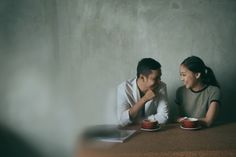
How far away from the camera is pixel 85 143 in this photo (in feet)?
6.51

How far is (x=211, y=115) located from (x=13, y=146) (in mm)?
1817

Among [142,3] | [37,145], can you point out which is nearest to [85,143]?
[37,145]

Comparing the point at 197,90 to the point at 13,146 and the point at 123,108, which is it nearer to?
the point at 123,108

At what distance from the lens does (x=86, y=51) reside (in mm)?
3086

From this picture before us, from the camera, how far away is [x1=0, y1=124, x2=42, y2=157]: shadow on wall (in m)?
3.15

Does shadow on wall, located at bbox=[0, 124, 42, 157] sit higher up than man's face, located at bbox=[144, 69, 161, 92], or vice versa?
man's face, located at bbox=[144, 69, 161, 92]

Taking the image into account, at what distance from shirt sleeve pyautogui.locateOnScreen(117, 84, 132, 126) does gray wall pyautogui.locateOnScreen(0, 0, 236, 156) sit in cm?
42

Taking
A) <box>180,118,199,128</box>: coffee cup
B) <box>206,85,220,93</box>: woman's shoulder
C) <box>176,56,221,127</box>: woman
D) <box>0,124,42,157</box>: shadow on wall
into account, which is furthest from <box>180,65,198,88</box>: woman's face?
<box>0,124,42,157</box>: shadow on wall

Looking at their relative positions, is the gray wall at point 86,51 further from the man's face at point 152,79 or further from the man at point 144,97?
the man's face at point 152,79

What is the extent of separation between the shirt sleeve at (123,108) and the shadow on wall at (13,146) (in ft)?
3.56

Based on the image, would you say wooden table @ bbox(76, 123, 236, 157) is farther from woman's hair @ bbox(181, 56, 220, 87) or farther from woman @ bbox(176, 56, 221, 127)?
woman's hair @ bbox(181, 56, 220, 87)

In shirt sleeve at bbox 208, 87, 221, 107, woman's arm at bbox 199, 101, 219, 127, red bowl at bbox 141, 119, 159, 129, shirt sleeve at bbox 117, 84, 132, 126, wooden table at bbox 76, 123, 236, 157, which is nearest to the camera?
wooden table at bbox 76, 123, 236, 157

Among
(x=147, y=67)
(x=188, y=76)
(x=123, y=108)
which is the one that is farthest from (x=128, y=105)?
(x=188, y=76)

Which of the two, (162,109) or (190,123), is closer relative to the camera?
(190,123)
